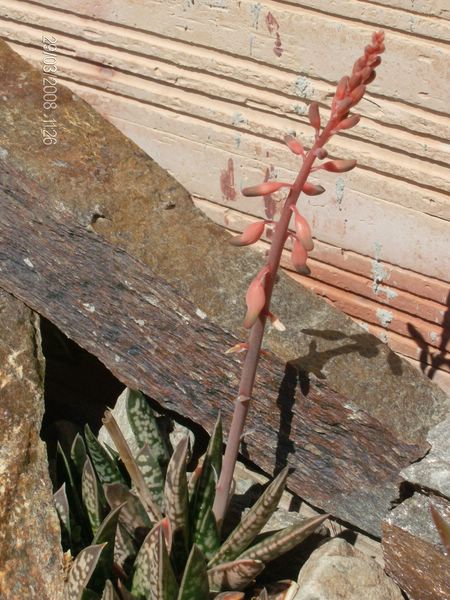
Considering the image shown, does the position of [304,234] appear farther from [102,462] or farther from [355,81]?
[102,462]

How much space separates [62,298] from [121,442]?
0.69m

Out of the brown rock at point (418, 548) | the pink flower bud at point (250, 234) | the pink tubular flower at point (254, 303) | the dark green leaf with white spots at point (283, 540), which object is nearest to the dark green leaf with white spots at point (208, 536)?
the dark green leaf with white spots at point (283, 540)

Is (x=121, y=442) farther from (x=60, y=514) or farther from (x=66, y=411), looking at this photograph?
(x=66, y=411)

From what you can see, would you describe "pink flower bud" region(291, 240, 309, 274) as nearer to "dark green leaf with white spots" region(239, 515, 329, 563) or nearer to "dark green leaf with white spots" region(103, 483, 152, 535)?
"dark green leaf with white spots" region(239, 515, 329, 563)

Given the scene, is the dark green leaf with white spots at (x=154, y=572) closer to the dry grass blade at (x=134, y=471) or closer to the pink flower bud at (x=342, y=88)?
the dry grass blade at (x=134, y=471)

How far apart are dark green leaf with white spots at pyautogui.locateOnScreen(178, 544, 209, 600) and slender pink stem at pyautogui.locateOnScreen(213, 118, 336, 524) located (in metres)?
0.27

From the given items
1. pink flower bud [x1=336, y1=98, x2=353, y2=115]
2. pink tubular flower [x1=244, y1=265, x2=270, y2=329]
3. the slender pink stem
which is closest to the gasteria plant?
the slender pink stem

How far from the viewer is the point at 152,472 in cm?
308

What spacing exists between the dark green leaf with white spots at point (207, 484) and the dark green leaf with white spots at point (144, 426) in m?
0.30

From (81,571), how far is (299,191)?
124 cm

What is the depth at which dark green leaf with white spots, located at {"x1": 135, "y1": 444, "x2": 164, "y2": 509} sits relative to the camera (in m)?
3.06

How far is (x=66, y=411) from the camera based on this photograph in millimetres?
3746

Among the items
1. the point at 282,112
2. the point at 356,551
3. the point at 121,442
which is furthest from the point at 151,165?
the point at 356,551

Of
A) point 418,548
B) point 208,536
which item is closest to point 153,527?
point 208,536
